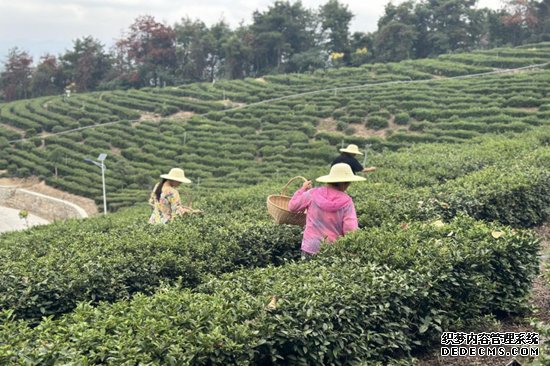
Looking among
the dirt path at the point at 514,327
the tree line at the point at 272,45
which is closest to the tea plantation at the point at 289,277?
the dirt path at the point at 514,327

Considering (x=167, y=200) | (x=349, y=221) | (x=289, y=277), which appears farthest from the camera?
(x=167, y=200)

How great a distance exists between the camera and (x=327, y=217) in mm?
5441

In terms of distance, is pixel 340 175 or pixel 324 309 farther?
pixel 340 175

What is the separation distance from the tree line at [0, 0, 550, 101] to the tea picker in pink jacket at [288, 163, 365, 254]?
3590cm

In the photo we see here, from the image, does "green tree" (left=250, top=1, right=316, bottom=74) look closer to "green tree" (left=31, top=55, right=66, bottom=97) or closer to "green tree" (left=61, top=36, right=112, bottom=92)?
"green tree" (left=61, top=36, right=112, bottom=92)

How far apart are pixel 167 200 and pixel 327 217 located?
2622 millimetres

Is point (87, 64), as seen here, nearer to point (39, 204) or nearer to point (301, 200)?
point (39, 204)

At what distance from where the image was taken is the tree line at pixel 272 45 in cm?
3925

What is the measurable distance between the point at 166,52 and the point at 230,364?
44384mm

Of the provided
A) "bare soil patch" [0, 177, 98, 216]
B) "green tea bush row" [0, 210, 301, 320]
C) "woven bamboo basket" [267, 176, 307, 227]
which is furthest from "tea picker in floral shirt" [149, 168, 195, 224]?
"bare soil patch" [0, 177, 98, 216]

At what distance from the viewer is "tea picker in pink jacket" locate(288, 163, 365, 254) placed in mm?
5379

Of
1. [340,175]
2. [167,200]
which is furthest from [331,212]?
[167,200]

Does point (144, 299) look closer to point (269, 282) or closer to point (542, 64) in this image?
point (269, 282)

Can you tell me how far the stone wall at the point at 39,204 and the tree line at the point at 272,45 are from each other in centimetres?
2032
